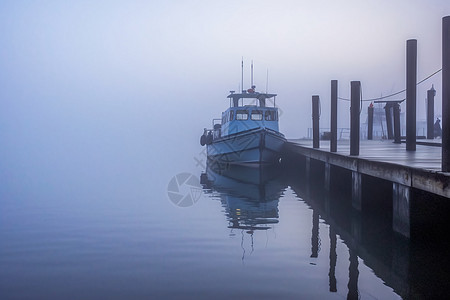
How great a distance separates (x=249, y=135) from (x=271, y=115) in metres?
4.10

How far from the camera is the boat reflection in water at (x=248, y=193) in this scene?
11.5m

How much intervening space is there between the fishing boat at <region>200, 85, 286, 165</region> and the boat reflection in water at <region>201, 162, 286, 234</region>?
26.8 inches

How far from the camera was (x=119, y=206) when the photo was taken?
14062 millimetres

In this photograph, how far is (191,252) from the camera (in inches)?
324

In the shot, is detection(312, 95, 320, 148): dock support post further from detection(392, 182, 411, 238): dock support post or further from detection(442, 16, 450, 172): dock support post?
detection(442, 16, 450, 172): dock support post

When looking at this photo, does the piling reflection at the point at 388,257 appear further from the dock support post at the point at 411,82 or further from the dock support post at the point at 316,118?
the dock support post at the point at 316,118

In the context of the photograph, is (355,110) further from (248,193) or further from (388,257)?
(248,193)

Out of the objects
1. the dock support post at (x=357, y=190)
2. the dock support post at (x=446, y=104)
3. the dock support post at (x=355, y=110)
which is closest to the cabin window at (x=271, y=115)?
the dock support post at (x=355, y=110)

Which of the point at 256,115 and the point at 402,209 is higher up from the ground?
the point at 256,115

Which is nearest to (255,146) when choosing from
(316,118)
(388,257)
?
(316,118)

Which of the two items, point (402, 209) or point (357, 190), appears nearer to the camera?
point (402, 209)

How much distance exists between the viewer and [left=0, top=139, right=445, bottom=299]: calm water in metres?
6.25

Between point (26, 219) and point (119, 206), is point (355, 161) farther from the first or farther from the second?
point (26, 219)

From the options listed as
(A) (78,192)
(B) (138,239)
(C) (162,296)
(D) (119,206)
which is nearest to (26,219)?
(D) (119,206)
